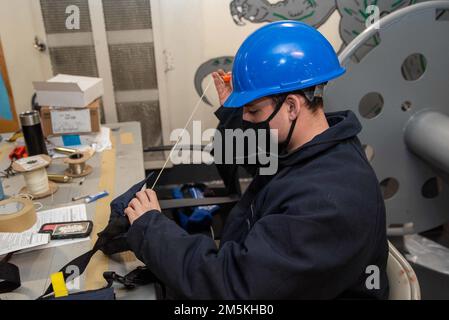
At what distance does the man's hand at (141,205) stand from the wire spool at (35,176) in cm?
53

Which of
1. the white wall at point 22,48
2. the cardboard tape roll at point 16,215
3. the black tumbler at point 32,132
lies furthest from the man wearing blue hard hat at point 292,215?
the white wall at point 22,48

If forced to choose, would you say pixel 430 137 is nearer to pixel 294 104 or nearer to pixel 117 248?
pixel 294 104

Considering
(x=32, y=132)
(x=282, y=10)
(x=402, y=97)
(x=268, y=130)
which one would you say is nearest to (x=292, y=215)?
(x=268, y=130)

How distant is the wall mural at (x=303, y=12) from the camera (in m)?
2.36

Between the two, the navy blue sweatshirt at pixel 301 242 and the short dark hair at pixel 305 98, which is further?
the short dark hair at pixel 305 98

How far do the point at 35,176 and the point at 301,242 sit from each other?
1071 mm

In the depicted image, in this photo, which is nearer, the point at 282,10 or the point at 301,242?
the point at 301,242

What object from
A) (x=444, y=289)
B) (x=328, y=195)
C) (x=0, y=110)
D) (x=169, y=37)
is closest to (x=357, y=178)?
(x=328, y=195)

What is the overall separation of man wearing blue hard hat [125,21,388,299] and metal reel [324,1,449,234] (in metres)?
0.45

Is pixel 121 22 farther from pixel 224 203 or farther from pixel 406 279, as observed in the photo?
pixel 406 279

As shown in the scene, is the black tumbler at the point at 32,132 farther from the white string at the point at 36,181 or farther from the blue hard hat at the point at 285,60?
the blue hard hat at the point at 285,60

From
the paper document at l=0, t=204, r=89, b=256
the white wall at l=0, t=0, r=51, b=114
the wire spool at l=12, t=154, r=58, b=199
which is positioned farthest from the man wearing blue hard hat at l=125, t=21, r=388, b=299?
the white wall at l=0, t=0, r=51, b=114

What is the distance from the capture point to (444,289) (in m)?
1.60

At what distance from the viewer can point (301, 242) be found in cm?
77
